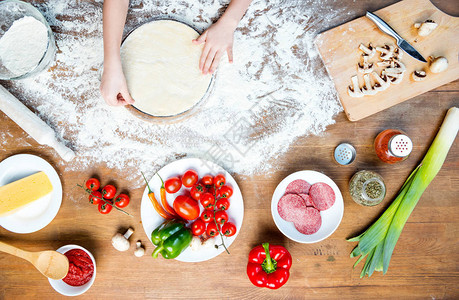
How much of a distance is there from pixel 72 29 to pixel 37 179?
63cm

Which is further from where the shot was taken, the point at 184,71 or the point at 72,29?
the point at 72,29

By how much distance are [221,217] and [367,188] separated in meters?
0.58

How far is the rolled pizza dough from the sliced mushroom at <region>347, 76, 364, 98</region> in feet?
1.89

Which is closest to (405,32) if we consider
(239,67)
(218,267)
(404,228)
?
(239,67)

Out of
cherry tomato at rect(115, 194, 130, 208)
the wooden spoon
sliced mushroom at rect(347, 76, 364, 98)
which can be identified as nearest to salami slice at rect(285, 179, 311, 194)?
sliced mushroom at rect(347, 76, 364, 98)

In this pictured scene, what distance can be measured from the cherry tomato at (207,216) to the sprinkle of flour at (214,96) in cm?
20

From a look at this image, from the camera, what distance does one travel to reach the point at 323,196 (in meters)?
1.16

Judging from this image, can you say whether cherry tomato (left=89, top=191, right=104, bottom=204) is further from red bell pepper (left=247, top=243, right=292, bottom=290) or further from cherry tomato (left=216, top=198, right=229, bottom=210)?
red bell pepper (left=247, top=243, right=292, bottom=290)

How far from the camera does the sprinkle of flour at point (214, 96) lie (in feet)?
3.96

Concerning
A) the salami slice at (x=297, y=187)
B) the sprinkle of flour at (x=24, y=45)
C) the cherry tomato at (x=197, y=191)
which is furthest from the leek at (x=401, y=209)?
the sprinkle of flour at (x=24, y=45)

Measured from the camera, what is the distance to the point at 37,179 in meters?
1.17

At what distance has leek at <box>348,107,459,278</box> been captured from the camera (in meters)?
1.18

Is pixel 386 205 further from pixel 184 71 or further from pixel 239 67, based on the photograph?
pixel 184 71

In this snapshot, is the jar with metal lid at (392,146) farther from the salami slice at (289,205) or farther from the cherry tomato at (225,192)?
the cherry tomato at (225,192)
